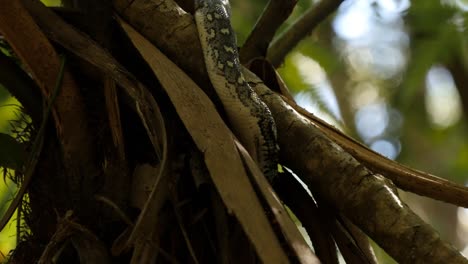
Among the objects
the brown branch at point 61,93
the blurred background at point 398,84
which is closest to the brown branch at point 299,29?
the blurred background at point 398,84

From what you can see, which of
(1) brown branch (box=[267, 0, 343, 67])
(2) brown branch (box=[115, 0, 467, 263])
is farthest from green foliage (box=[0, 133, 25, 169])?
(1) brown branch (box=[267, 0, 343, 67])

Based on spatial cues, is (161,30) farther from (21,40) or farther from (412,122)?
(412,122)

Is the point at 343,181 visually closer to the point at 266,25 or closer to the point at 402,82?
the point at 266,25

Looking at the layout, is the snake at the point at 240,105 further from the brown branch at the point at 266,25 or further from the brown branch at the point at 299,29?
the brown branch at the point at 299,29

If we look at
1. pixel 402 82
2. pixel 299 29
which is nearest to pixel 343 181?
pixel 299 29

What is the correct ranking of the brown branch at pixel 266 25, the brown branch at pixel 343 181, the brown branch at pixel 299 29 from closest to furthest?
1. the brown branch at pixel 343 181
2. the brown branch at pixel 266 25
3. the brown branch at pixel 299 29

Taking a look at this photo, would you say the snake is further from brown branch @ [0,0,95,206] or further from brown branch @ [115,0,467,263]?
brown branch @ [0,0,95,206]

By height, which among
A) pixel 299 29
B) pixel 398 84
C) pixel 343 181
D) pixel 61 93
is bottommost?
pixel 398 84
